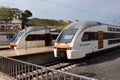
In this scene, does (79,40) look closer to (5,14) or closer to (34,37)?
(34,37)

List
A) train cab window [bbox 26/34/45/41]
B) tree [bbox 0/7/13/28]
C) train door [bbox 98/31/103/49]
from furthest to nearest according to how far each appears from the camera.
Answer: tree [bbox 0/7/13/28] → train cab window [bbox 26/34/45/41] → train door [bbox 98/31/103/49]

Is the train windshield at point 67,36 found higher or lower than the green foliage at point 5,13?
lower

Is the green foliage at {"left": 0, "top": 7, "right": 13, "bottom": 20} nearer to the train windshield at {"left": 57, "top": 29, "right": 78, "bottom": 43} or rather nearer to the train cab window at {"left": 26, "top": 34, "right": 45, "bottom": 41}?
the train cab window at {"left": 26, "top": 34, "right": 45, "bottom": 41}

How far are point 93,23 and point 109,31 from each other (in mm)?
4258

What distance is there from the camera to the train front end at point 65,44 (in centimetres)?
1491

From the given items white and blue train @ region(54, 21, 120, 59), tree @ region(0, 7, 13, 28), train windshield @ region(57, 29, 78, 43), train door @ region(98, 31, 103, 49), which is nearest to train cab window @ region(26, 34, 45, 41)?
white and blue train @ region(54, 21, 120, 59)

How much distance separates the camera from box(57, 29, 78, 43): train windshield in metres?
15.4

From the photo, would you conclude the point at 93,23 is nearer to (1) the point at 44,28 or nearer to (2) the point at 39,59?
(2) the point at 39,59

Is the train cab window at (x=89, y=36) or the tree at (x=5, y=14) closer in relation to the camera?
the train cab window at (x=89, y=36)

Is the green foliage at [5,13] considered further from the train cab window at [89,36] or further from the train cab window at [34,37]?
the train cab window at [89,36]

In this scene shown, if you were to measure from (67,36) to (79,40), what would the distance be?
1.02 m

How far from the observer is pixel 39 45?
25234 millimetres

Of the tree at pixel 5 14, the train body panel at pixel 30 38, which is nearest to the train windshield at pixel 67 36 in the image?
the train body panel at pixel 30 38

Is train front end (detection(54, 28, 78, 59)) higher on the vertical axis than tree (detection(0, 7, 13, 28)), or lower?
lower
